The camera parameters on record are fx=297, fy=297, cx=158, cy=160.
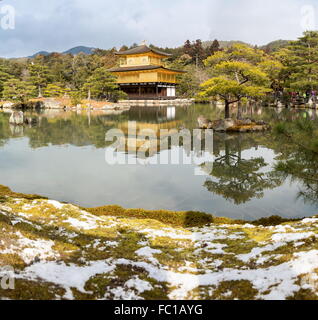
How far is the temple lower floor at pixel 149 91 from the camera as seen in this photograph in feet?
175

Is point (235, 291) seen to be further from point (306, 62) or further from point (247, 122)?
point (306, 62)

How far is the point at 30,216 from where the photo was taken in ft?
16.8

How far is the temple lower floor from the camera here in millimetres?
53375

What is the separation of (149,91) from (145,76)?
2.84 meters

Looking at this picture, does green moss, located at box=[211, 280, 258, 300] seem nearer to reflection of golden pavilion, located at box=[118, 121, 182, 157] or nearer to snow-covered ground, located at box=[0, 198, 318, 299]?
snow-covered ground, located at box=[0, 198, 318, 299]

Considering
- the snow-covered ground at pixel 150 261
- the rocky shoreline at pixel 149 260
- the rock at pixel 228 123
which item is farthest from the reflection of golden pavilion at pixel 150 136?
the snow-covered ground at pixel 150 261

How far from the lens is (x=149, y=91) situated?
54.9 meters

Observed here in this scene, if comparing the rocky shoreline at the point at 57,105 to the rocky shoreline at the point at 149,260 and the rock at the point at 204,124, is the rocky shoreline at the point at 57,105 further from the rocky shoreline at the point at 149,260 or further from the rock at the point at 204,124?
the rocky shoreline at the point at 149,260

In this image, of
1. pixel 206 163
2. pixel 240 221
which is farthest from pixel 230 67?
pixel 240 221

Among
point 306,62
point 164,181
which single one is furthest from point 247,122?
point 306,62

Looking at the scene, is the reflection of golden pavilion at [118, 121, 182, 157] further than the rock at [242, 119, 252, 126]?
No

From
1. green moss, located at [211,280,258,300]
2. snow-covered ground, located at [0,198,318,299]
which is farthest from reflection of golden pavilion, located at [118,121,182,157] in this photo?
green moss, located at [211,280,258,300]

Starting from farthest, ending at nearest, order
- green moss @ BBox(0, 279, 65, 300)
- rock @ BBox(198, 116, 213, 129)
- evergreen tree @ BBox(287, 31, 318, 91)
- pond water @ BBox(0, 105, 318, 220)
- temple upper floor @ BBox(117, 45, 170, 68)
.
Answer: temple upper floor @ BBox(117, 45, 170, 68) < evergreen tree @ BBox(287, 31, 318, 91) < rock @ BBox(198, 116, 213, 129) < pond water @ BBox(0, 105, 318, 220) < green moss @ BBox(0, 279, 65, 300)

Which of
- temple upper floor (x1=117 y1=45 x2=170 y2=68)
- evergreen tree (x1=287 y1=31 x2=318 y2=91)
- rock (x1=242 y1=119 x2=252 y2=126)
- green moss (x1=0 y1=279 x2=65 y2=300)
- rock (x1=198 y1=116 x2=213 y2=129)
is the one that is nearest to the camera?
green moss (x1=0 y1=279 x2=65 y2=300)
